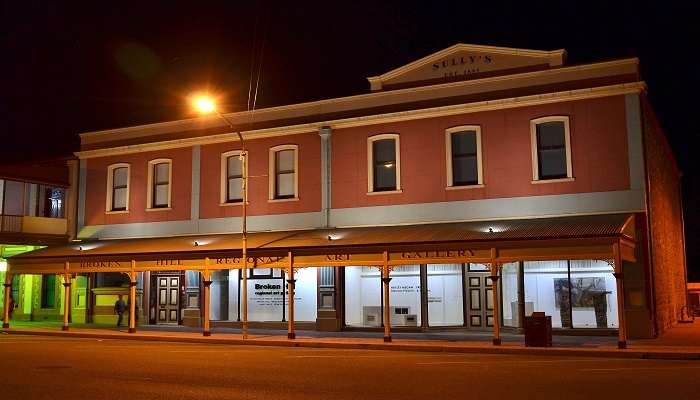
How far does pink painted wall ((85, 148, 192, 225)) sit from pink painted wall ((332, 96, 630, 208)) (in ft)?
21.7

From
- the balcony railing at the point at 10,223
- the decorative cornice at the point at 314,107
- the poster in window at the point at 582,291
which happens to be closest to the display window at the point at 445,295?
the poster in window at the point at 582,291

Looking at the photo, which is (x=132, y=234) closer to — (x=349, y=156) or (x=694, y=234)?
(x=349, y=156)

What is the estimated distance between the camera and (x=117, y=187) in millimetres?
30266

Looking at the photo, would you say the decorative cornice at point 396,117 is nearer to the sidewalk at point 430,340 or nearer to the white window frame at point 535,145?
the white window frame at point 535,145

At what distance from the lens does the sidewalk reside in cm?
1791

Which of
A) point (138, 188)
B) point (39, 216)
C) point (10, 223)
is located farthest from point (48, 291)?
point (138, 188)

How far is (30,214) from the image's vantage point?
108 ft

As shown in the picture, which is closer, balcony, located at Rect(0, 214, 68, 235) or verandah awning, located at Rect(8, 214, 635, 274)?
verandah awning, located at Rect(8, 214, 635, 274)

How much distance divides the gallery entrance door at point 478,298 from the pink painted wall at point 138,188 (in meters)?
11.5

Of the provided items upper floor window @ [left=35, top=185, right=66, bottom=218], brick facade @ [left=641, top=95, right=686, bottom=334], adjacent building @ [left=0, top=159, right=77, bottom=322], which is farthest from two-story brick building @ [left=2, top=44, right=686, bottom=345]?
upper floor window @ [left=35, top=185, right=66, bottom=218]

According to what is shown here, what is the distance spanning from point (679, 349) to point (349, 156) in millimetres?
12587

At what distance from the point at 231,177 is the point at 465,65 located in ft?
32.4

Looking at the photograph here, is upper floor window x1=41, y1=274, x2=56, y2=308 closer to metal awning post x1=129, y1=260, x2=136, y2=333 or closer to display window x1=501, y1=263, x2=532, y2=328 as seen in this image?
metal awning post x1=129, y1=260, x2=136, y2=333

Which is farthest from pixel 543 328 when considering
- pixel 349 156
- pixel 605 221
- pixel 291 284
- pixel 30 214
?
pixel 30 214
